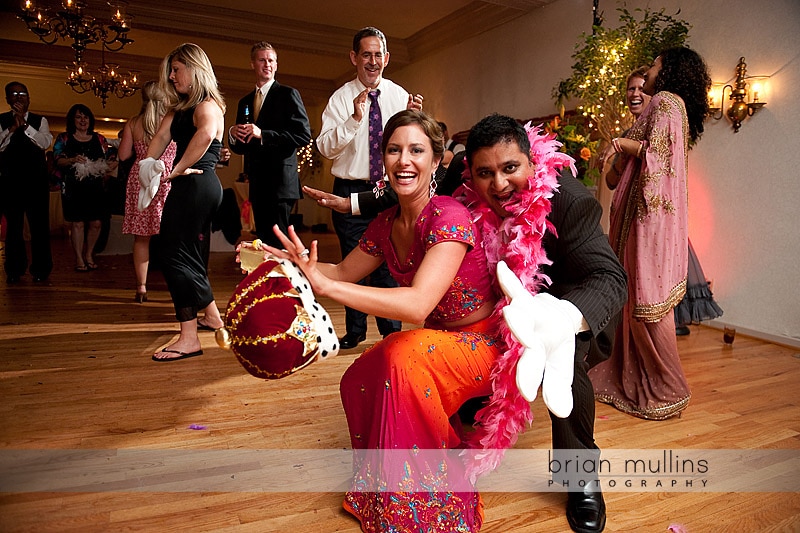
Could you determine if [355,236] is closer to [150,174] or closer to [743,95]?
[150,174]

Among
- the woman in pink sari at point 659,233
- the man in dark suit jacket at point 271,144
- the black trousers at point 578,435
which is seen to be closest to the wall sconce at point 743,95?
the woman in pink sari at point 659,233

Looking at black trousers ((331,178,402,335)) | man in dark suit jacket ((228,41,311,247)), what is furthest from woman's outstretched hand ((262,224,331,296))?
man in dark suit jacket ((228,41,311,247))

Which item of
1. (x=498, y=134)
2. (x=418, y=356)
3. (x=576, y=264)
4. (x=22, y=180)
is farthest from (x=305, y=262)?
(x=22, y=180)

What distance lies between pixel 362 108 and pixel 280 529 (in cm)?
211

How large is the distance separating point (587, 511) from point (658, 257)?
1278 millimetres

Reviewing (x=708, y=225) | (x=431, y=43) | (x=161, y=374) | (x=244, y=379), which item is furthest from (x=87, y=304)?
(x=431, y=43)

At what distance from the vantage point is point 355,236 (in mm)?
3059

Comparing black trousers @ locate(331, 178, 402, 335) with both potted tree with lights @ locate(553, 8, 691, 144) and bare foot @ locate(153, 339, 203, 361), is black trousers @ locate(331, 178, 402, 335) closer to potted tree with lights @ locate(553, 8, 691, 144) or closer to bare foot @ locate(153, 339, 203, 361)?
bare foot @ locate(153, 339, 203, 361)

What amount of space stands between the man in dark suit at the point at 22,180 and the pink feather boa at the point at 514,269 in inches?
195

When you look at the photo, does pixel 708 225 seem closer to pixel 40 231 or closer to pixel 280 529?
pixel 280 529

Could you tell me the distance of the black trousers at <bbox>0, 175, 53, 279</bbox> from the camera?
504 cm

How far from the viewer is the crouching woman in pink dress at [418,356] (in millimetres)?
1452

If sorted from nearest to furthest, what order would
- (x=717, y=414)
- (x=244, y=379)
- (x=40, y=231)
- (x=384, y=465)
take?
(x=384, y=465) < (x=717, y=414) < (x=244, y=379) < (x=40, y=231)

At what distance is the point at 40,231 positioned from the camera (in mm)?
5133
